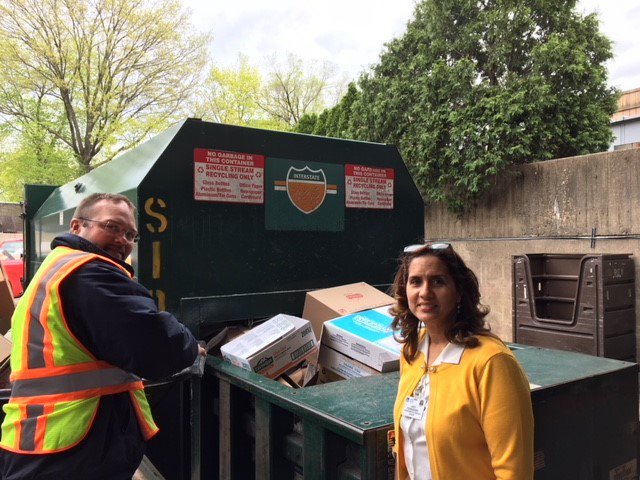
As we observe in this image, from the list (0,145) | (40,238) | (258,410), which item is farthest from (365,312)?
(0,145)

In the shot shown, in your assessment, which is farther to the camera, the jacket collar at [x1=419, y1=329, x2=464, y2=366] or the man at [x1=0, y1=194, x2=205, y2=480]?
the man at [x1=0, y1=194, x2=205, y2=480]

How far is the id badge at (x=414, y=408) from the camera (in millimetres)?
1379

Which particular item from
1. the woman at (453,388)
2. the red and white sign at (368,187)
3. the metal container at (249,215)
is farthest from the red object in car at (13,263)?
the woman at (453,388)

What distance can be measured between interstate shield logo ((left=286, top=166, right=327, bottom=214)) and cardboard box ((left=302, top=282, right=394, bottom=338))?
491mm

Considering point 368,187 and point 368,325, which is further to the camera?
point 368,187

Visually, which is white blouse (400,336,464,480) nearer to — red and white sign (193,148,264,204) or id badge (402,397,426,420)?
id badge (402,397,426,420)

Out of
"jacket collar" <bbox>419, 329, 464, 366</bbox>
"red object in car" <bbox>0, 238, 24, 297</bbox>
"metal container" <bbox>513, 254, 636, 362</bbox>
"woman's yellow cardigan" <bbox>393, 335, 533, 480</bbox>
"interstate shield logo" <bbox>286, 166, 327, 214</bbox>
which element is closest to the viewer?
"woman's yellow cardigan" <bbox>393, 335, 533, 480</bbox>

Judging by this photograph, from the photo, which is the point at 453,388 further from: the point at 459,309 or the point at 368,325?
the point at 368,325

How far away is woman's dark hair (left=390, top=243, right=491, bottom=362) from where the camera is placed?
1.42 m

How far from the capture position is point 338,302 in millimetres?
2732

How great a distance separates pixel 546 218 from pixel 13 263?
733 centimetres

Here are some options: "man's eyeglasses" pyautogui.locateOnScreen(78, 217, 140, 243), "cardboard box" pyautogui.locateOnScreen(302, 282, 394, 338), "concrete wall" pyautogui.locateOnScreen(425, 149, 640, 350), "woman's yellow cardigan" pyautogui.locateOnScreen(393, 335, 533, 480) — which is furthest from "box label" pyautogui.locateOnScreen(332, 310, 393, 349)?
"concrete wall" pyautogui.locateOnScreen(425, 149, 640, 350)

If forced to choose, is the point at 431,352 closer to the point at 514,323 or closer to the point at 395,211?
the point at 395,211

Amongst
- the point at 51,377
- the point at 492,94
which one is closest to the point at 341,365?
the point at 51,377
